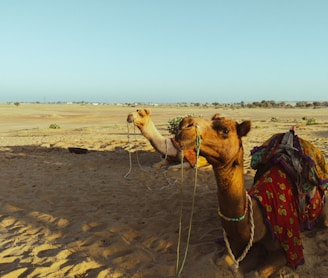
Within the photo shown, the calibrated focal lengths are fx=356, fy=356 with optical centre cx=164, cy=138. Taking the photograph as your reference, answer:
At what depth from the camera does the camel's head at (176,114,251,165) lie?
8.62ft

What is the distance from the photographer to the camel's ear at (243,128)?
289cm

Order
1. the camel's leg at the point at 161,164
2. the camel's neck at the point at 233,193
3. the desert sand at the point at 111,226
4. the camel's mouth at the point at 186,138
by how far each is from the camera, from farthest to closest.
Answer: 1. the camel's leg at the point at 161,164
2. the desert sand at the point at 111,226
3. the camel's neck at the point at 233,193
4. the camel's mouth at the point at 186,138

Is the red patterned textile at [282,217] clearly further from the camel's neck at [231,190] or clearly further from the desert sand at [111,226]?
the camel's neck at [231,190]

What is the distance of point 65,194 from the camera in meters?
7.14

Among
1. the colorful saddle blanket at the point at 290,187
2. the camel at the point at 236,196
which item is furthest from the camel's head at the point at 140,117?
the camel at the point at 236,196

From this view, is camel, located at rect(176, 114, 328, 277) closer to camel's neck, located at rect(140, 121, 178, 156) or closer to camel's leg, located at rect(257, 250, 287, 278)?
camel's leg, located at rect(257, 250, 287, 278)

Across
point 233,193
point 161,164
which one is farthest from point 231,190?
point 161,164

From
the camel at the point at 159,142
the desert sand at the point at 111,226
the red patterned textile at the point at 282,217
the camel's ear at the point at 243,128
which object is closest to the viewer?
the camel's ear at the point at 243,128

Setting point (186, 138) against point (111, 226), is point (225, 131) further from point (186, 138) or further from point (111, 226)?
point (111, 226)

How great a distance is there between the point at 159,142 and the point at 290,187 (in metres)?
4.90

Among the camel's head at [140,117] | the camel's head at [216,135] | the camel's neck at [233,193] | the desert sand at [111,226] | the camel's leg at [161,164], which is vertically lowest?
the desert sand at [111,226]

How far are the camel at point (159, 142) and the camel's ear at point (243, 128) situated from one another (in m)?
4.88

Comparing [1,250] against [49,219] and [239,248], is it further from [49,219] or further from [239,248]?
[239,248]

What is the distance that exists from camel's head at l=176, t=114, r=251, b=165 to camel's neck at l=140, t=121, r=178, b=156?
547cm
